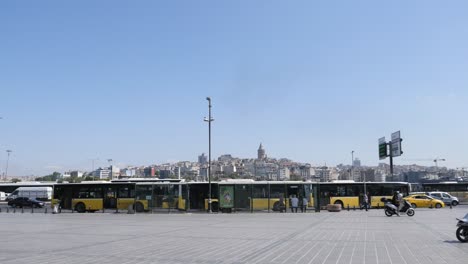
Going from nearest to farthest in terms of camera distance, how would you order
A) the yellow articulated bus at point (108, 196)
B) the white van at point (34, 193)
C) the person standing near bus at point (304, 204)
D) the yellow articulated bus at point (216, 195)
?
the person standing near bus at point (304, 204) < the yellow articulated bus at point (216, 195) < the yellow articulated bus at point (108, 196) < the white van at point (34, 193)

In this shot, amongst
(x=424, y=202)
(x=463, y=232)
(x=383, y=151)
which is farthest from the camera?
(x=383, y=151)

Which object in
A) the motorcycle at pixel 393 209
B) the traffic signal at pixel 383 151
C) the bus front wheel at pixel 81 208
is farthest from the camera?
the traffic signal at pixel 383 151

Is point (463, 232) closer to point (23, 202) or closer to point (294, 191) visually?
point (294, 191)

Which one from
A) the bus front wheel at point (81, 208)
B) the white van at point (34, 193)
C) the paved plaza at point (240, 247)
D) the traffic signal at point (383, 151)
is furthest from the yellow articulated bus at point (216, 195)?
the white van at point (34, 193)

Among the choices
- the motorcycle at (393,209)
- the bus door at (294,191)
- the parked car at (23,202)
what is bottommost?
the parked car at (23,202)

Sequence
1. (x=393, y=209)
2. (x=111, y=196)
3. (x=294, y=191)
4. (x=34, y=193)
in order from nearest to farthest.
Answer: (x=393, y=209), (x=294, y=191), (x=111, y=196), (x=34, y=193)

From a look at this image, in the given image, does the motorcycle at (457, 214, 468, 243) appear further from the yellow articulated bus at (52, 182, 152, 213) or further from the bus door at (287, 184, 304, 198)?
the yellow articulated bus at (52, 182, 152, 213)

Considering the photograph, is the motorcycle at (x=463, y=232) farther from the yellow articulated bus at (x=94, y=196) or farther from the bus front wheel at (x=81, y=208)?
the bus front wheel at (x=81, y=208)

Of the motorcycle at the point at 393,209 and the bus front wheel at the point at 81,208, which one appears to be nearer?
the motorcycle at the point at 393,209

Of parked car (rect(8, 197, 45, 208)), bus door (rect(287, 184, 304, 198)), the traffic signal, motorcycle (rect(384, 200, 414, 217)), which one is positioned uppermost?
the traffic signal

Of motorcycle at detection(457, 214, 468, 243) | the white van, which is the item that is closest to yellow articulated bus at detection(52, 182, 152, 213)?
the white van

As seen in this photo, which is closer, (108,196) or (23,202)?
(108,196)

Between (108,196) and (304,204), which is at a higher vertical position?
(108,196)

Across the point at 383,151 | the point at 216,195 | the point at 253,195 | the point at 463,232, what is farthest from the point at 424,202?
the point at 463,232
